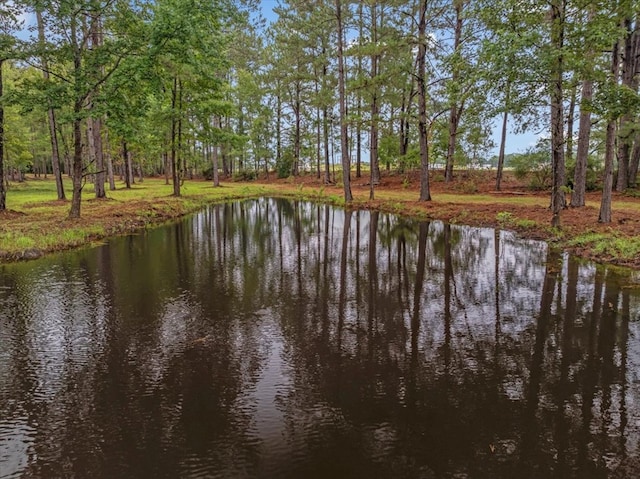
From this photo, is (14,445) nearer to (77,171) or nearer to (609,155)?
(77,171)

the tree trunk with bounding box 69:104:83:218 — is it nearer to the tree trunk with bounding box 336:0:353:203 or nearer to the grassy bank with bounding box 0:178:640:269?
the grassy bank with bounding box 0:178:640:269

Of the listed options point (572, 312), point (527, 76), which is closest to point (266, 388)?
point (572, 312)

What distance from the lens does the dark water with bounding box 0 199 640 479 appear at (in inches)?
140

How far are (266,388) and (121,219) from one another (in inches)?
532

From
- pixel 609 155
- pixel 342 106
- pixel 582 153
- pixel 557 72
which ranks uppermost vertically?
pixel 342 106

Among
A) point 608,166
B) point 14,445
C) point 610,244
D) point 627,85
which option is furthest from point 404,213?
point 14,445

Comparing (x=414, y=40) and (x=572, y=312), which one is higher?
(x=414, y=40)

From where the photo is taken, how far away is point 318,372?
5.02m

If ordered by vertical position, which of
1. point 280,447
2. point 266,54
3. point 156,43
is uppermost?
point 266,54

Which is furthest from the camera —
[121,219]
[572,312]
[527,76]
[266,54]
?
[266,54]

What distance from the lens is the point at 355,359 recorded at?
5.38 m

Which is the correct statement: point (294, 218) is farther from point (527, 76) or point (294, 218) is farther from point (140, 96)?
point (527, 76)

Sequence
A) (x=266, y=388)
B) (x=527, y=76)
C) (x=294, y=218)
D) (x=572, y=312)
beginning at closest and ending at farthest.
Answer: (x=266, y=388), (x=572, y=312), (x=527, y=76), (x=294, y=218)

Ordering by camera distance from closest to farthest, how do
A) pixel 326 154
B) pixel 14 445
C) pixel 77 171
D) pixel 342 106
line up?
1. pixel 14 445
2. pixel 77 171
3. pixel 342 106
4. pixel 326 154
